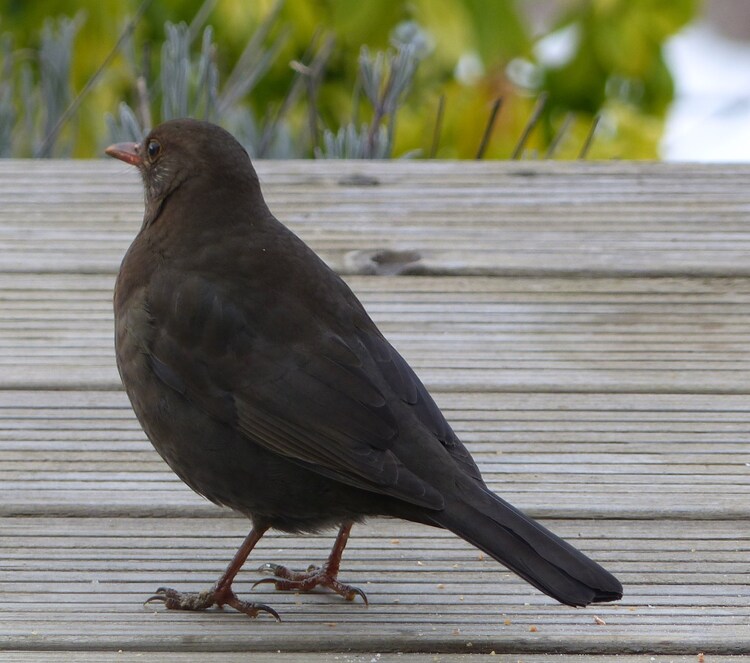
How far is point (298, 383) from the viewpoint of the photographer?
252 cm

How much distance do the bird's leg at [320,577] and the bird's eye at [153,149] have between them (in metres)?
1.02

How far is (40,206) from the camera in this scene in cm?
382

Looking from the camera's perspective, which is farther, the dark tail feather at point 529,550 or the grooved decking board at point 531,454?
the grooved decking board at point 531,454

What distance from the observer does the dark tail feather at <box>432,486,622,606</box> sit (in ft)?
6.93

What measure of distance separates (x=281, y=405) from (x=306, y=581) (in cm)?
31

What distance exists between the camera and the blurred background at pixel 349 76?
4.87 meters

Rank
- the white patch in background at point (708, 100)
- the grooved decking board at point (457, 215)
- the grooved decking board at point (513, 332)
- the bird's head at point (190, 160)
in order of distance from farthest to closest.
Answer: the white patch in background at point (708, 100), the grooved decking board at point (457, 215), the grooved decking board at point (513, 332), the bird's head at point (190, 160)

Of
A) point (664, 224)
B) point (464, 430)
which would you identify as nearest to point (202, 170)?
point (464, 430)

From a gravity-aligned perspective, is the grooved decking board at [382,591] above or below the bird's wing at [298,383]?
below

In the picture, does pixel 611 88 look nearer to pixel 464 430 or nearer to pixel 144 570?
pixel 464 430

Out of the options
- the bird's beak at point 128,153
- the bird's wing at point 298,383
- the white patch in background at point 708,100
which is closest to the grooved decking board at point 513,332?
the bird's beak at point 128,153

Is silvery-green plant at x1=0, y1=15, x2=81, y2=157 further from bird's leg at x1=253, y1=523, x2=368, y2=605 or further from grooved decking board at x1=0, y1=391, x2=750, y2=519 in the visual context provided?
bird's leg at x1=253, y1=523, x2=368, y2=605

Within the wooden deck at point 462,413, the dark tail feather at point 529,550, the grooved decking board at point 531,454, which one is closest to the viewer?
the dark tail feather at point 529,550

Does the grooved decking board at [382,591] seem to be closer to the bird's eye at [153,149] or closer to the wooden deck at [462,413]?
the wooden deck at [462,413]
